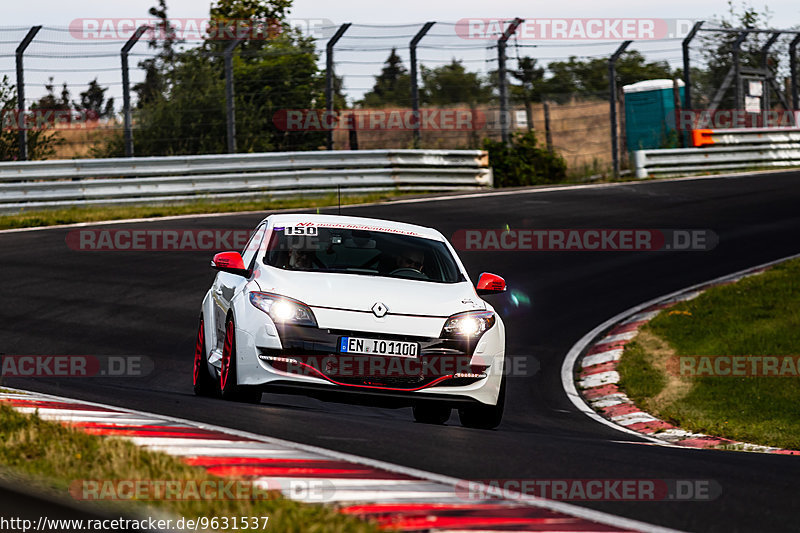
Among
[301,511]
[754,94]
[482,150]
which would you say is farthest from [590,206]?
[301,511]

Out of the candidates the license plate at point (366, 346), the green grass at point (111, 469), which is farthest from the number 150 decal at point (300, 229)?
the green grass at point (111, 469)

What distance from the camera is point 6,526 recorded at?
12.2 feet

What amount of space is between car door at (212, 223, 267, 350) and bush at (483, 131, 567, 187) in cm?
1663

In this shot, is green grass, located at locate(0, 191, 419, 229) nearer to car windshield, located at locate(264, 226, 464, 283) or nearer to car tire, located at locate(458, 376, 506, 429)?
car windshield, located at locate(264, 226, 464, 283)

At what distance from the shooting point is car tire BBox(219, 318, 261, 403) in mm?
7402

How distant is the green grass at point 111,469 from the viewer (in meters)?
3.78

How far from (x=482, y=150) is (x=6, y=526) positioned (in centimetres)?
2154

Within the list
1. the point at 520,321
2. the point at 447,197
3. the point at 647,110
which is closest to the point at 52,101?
the point at 447,197

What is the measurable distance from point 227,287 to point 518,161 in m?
17.6

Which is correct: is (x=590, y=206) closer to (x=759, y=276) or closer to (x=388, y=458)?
(x=759, y=276)

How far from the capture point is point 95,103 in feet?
68.7

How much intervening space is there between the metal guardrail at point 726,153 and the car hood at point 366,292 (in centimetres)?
1879

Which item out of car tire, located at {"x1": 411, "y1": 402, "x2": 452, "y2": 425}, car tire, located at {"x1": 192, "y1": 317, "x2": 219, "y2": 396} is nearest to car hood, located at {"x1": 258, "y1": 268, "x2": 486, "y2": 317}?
car tire, located at {"x1": 411, "y1": 402, "x2": 452, "y2": 425}

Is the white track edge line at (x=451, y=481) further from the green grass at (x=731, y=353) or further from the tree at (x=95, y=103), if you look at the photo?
the tree at (x=95, y=103)
